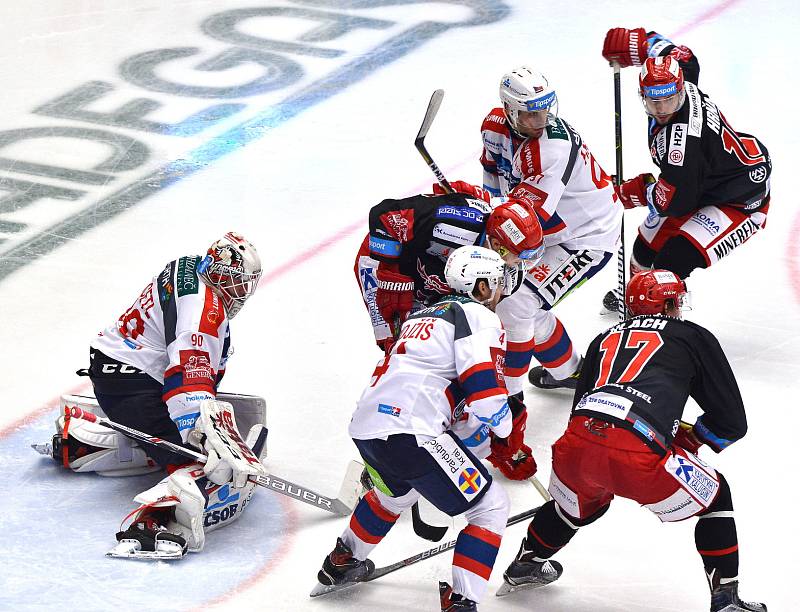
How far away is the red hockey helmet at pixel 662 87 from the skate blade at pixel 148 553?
262 centimetres

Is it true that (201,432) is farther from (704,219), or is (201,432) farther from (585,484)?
(704,219)

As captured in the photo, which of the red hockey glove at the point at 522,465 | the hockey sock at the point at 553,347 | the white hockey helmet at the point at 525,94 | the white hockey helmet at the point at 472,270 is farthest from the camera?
the hockey sock at the point at 553,347

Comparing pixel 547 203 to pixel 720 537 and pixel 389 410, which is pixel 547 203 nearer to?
pixel 389 410

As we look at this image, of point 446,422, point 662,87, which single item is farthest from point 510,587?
point 662,87

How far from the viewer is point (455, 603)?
12.8 ft

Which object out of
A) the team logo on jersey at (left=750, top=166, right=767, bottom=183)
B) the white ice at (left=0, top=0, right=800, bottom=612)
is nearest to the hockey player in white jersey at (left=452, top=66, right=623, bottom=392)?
the white ice at (left=0, top=0, right=800, bottom=612)

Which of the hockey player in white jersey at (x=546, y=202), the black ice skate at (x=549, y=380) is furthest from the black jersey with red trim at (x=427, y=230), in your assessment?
the black ice skate at (x=549, y=380)

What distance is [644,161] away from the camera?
25.1 feet

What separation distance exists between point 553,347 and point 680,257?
2.39ft

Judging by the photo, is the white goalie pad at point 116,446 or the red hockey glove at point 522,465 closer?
the red hockey glove at point 522,465

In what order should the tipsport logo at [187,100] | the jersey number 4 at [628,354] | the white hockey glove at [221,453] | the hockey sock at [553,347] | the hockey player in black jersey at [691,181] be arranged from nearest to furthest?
the jersey number 4 at [628,354]
the white hockey glove at [221,453]
the hockey sock at [553,347]
the hockey player in black jersey at [691,181]
the tipsport logo at [187,100]

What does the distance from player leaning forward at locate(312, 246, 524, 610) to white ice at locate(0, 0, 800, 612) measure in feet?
1.30

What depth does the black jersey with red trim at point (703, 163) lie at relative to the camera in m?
5.52

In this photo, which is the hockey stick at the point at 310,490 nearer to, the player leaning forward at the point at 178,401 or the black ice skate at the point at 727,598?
the player leaning forward at the point at 178,401
